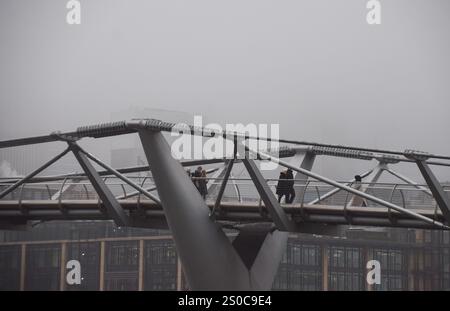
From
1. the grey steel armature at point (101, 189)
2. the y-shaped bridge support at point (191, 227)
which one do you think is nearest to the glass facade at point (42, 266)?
the grey steel armature at point (101, 189)

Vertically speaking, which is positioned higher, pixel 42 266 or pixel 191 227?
pixel 191 227

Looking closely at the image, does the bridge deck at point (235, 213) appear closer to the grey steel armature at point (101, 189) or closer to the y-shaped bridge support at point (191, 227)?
the grey steel armature at point (101, 189)

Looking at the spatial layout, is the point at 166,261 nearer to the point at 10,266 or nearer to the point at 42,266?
the point at 42,266

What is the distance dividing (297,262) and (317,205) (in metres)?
96.1

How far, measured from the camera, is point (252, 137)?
32500 mm

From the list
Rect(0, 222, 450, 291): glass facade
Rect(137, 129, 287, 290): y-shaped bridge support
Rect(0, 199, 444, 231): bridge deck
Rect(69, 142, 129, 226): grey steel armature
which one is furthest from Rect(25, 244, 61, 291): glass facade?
Rect(137, 129, 287, 290): y-shaped bridge support

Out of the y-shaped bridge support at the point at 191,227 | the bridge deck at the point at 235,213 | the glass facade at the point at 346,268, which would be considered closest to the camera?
the bridge deck at the point at 235,213

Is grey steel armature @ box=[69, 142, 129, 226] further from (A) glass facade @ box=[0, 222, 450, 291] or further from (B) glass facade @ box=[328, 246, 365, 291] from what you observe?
(B) glass facade @ box=[328, 246, 365, 291]

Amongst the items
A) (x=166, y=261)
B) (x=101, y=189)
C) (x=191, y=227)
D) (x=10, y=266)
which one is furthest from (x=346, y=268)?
(x=191, y=227)

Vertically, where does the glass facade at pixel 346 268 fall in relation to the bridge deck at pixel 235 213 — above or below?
below

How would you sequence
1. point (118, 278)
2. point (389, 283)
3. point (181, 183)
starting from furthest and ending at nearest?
1. point (118, 278)
2. point (389, 283)
3. point (181, 183)
